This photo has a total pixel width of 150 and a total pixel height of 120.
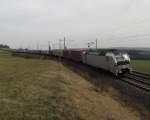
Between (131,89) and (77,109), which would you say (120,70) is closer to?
(131,89)

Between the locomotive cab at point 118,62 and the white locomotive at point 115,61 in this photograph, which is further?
the white locomotive at point 115,61

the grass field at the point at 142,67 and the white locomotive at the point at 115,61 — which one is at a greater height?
the white locomotive at the point at 115,61

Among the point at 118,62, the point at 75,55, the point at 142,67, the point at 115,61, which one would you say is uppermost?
the point at 115,61

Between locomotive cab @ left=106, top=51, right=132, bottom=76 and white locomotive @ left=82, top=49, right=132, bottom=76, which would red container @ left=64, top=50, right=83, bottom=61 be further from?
locomotive cab @ left=106, top=51, right=132, bottom=76

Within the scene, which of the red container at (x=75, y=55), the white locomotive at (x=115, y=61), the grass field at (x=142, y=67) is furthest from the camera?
the red container at (x=75, y=55)

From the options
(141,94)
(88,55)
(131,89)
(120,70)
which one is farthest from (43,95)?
(88,55)

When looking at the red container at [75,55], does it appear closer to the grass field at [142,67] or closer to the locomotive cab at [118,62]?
the grass field at [142,67]

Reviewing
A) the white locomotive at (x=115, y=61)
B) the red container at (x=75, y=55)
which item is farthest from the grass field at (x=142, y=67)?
the red container at (x=75, y=55)

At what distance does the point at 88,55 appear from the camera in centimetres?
5222

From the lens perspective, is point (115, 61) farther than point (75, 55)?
No

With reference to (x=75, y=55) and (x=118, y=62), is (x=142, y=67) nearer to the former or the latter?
(x=118, y=62)

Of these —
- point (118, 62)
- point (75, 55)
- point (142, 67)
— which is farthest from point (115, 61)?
point (75, 55)

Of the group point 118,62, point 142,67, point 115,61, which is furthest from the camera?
point 142,67

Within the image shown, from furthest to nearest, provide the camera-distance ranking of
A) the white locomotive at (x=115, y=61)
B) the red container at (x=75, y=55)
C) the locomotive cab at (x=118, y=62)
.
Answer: the red container at (x=75, y=55) → the white locomotive at (x=115, y=61) → the locomotive cab at (x=118, y=62)
